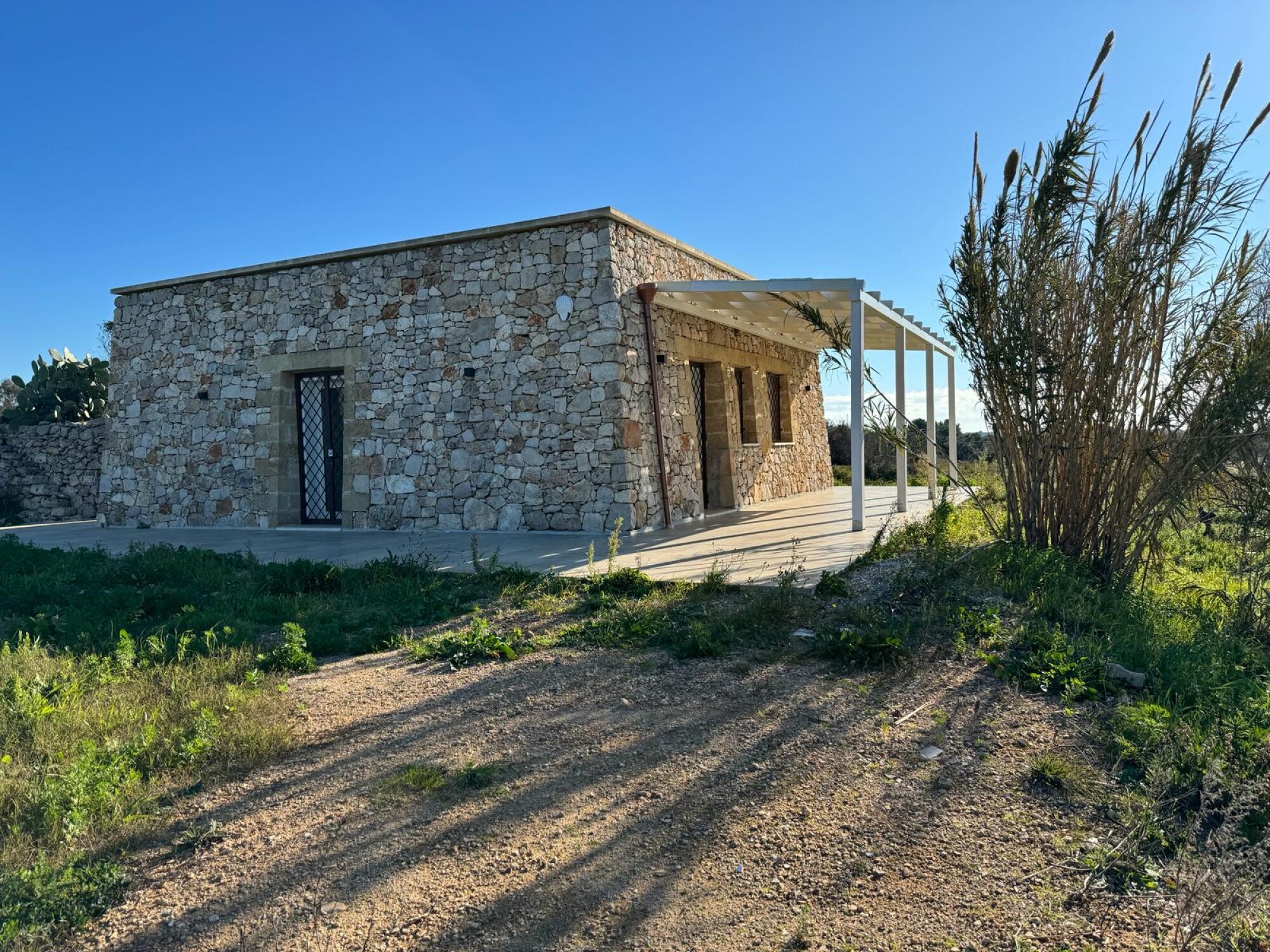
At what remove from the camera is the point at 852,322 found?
841 cm

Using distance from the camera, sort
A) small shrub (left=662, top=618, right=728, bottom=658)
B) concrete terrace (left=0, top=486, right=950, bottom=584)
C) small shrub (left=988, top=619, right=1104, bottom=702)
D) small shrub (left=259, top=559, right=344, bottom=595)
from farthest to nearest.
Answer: concrete terrace (left=0, top=486, right=950, bottom=584) < small shrub (left=259, top=559, right=344, bottom=595) < small shrub (left=662, top=618, right=728, bottom=658) < small shrub (left=988, top=619, right=1104, bottom=702)

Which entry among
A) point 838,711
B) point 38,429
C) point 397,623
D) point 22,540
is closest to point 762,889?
point 838,711

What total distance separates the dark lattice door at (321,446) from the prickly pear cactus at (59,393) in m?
7.20

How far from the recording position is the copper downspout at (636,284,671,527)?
31.4 ft

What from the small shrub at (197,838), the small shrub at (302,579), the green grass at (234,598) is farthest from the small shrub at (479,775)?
A: the small shrub at (302,579)

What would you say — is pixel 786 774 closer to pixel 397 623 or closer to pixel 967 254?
pixel 397 623

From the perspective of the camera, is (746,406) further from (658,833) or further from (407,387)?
(658,833)

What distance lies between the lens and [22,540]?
1095 centimetres

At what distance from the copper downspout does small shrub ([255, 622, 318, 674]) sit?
17.5 feet

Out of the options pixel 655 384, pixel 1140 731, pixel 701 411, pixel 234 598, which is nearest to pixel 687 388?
pixel 701 411

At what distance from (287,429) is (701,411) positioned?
5.62 m

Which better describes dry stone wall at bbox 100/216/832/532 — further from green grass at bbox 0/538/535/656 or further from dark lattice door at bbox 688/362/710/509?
green grass at bbox 0/538/535/656

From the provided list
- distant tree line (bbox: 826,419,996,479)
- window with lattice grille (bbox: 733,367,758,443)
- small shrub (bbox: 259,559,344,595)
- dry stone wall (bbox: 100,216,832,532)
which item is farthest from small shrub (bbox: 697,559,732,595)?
distant tree line (bbox: 826,419,996,479)

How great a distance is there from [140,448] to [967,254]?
11537 mm
